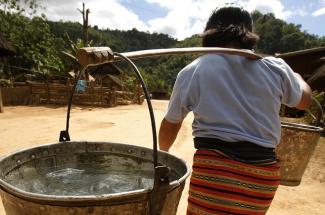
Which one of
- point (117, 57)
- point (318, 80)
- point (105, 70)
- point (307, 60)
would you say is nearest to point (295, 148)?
point (117, 57)

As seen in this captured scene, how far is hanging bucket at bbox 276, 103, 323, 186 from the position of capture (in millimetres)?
2770

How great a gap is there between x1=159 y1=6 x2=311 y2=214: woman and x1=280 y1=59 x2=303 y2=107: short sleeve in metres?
0.02

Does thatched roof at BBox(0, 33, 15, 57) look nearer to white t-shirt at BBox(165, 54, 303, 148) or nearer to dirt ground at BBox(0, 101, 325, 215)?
dirt ground at BBox(0, 101, 325, 215)

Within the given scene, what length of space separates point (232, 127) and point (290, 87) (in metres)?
0.36

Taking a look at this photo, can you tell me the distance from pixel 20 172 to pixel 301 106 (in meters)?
1.40

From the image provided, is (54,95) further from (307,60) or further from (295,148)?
(295,148)

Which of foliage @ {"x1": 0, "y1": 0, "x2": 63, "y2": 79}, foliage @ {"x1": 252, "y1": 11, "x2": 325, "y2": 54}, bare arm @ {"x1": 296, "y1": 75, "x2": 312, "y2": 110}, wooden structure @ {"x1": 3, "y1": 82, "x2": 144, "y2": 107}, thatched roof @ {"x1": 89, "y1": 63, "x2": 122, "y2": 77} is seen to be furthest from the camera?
foliage @ {"x1": 252, "y1": 11, "x2": 325, "y2": 54}

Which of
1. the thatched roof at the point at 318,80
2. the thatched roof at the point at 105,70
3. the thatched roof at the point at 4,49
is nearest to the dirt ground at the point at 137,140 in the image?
the thatched roof at the point at 4,49

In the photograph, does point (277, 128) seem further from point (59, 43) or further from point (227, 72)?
point (59, 43)

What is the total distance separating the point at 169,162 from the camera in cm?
177

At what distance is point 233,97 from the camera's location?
1.48 m

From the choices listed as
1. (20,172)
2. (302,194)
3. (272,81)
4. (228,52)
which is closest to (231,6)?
(228,52)

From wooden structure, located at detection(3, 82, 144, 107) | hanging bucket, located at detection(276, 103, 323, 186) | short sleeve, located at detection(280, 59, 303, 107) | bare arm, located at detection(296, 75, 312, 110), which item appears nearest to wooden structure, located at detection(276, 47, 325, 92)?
wooden structure, located at detection(3, 82, 144, 107)

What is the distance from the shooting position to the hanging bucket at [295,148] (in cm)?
277
